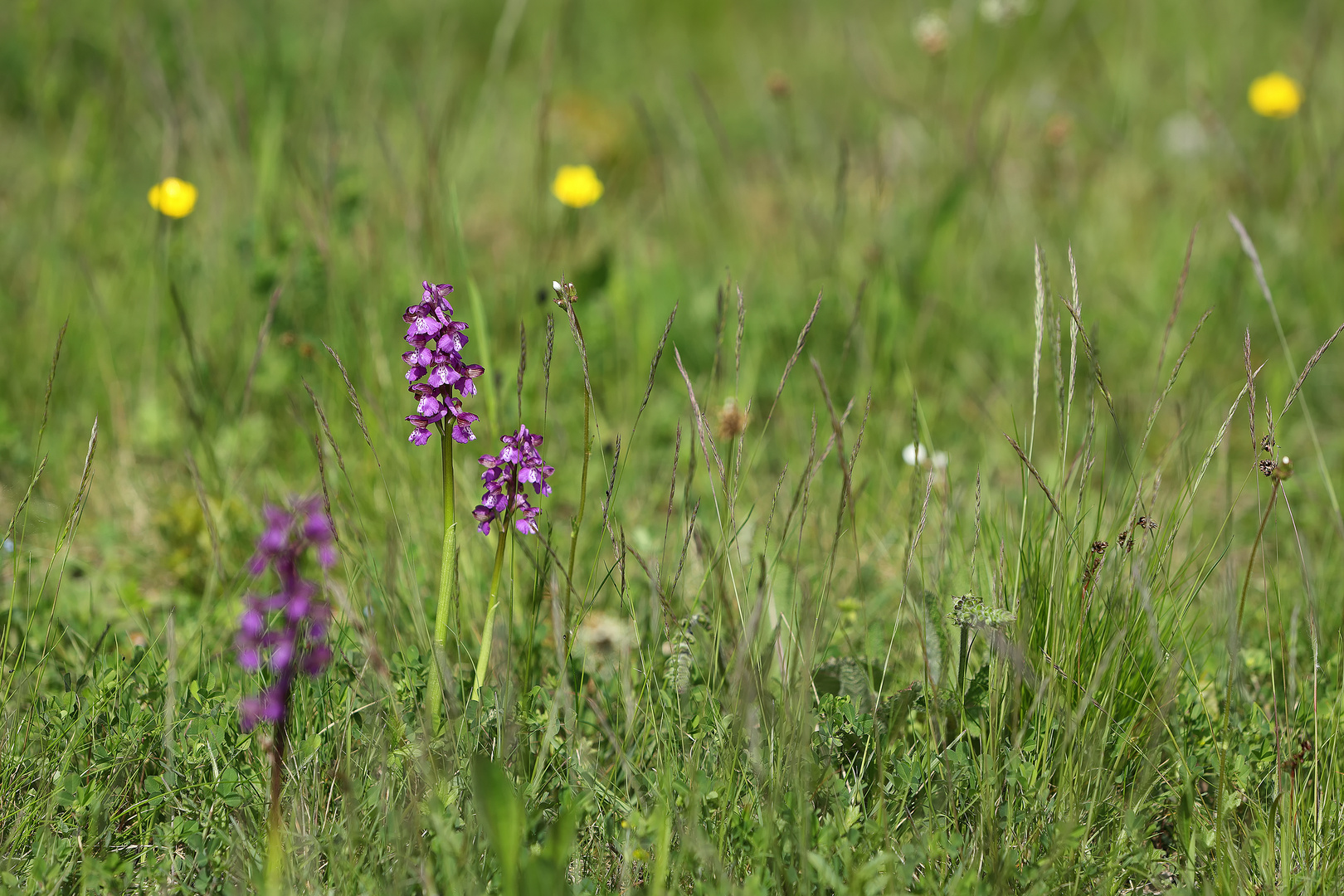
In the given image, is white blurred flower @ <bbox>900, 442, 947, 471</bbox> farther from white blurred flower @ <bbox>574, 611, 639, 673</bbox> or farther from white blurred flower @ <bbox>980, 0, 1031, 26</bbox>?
white blurred flower @ <bbox>980, 0, 1031, 26</bbox>

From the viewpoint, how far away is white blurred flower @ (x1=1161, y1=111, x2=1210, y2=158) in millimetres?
4418

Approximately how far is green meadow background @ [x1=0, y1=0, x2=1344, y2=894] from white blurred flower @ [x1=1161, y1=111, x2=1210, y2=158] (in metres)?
0.02

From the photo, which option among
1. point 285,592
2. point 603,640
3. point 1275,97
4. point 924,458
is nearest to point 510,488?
point 285,592

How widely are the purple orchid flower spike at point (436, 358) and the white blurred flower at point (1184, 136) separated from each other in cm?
406

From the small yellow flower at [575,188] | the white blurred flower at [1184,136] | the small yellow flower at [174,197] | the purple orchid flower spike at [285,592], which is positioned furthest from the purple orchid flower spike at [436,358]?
the white blurred flower at [1184,136]

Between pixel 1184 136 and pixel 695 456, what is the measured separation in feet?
12.5

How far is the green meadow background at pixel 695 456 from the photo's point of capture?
1440 millimetres

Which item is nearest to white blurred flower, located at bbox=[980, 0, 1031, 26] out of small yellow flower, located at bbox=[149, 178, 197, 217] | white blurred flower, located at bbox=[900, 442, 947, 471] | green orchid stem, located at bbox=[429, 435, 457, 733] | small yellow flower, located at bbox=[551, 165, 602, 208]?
small yellow flower, located at bbox=[551, 165, 602, 208]

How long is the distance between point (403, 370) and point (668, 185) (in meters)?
1.81

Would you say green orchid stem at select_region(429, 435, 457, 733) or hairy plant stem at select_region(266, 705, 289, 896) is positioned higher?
green orchid stem at select_region(429, 435, 457, 733)

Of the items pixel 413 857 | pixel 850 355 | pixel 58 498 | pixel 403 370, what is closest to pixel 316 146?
pixel 403 370

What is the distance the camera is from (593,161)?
4.55 m

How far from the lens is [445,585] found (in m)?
Answer: 1.47

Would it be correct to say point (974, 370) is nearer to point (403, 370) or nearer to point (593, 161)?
point (403, 370)
